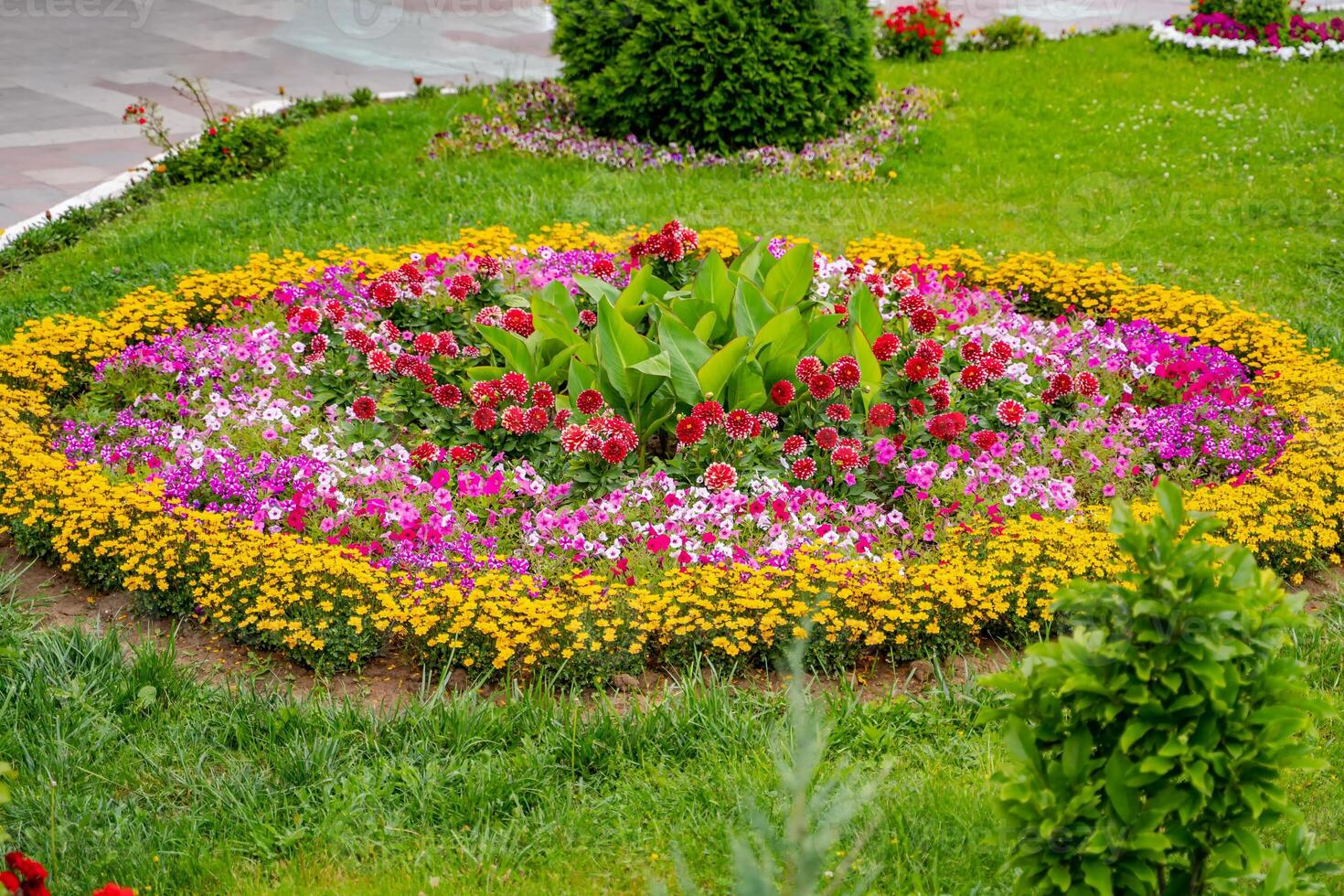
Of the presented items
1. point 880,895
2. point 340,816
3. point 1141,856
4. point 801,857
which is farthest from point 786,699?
point 801,857

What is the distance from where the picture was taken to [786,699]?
3.77 meters

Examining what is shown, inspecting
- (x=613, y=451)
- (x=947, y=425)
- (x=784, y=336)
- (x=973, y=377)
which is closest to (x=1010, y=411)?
(x=973, y=377)

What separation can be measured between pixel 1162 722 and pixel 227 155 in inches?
337

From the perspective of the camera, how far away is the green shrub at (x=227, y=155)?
8961 millimetres

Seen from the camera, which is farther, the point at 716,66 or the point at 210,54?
the point at 210,54

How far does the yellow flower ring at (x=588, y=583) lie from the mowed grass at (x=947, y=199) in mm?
2276

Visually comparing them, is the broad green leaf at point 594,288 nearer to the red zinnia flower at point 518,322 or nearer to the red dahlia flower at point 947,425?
the red zinnia flower at point 518,322

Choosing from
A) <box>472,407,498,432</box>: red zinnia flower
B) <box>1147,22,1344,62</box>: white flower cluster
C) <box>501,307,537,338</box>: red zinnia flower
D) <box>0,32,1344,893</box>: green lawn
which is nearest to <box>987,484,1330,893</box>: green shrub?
<box>0,32,1344,893</box>: green lawn

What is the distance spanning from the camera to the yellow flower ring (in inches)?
157

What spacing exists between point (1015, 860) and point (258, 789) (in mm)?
2150

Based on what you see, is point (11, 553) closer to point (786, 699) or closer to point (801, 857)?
point (786, 699)

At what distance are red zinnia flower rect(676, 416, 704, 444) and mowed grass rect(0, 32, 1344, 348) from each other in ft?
10.7

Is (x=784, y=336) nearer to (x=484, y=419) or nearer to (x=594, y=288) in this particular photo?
(x=594, y=288)

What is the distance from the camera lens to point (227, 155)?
9.06m
